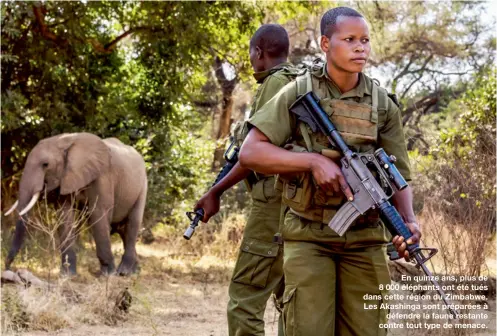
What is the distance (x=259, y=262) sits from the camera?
16.4ft

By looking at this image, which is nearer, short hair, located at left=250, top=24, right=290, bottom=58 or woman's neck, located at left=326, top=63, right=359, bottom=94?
woman's neck, located at left=326, top=63, right=359, bottom=94

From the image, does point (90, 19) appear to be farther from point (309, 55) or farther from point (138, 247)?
point (309, 55)

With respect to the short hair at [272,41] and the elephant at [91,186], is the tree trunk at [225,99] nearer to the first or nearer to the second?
the elephant at [91,186]

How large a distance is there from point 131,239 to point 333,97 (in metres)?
7.70

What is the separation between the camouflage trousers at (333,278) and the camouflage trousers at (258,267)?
104cm

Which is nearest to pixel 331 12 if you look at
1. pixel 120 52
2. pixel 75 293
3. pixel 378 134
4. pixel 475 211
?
pixel 378 134

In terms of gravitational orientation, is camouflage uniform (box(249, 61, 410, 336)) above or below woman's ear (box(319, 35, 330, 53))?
below

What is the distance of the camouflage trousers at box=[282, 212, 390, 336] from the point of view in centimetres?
381

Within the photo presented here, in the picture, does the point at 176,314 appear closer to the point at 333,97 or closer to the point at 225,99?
the point at 333,97

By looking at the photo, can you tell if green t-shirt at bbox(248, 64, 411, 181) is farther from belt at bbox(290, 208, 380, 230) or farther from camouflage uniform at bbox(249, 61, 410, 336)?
belt at bbox(290, 208, 380, 230)

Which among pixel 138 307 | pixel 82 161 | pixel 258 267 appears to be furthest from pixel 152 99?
pixel 258 267

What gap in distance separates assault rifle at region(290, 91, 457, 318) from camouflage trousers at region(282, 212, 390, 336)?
13 centimetres

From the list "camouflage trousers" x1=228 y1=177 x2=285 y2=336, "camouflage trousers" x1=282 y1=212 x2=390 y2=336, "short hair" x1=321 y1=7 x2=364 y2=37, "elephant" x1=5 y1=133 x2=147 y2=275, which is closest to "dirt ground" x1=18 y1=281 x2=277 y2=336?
"elephant" x1=5 y1=133 x2=147 y2=275

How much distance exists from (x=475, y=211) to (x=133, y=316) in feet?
9.72
